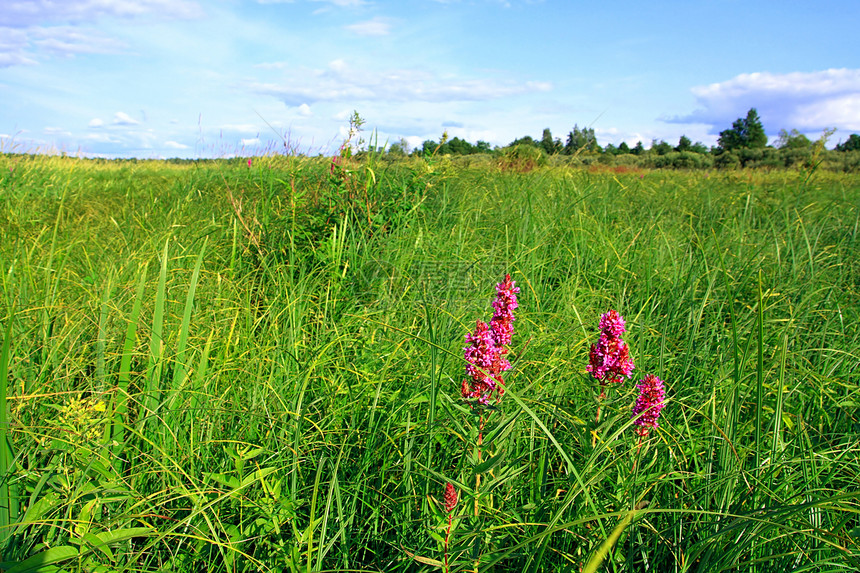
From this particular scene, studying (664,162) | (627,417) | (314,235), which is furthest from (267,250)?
(664,162)

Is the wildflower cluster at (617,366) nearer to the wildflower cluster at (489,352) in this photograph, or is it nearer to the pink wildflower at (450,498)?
the wildflower cluster at (489,352)

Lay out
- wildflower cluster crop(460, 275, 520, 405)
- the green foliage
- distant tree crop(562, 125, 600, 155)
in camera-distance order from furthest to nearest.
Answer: the green foliage
distant tree crop(562, 125, 600, 155)
wildflower cluster crop(460, 275, 520, 405)

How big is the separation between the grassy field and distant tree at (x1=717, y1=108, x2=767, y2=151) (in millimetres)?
44019

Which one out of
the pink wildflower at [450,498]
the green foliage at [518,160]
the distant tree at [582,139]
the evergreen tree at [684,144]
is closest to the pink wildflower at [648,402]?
the pink wildflower at [450,498]

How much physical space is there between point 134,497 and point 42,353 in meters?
0.91

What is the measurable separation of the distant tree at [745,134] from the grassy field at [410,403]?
44019mm

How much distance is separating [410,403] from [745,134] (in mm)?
54949

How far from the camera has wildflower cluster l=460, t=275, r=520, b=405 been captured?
3.55ft

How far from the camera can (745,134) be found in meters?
44.7

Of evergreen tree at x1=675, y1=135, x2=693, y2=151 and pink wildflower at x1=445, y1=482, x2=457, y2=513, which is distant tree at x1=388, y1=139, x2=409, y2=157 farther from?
evergreen tree at x1=675, y1=135, x2=693, y2=151

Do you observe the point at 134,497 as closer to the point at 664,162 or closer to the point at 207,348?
the point at 207,348

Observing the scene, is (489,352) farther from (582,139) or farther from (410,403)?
(582,139)

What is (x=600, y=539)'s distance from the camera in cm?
108

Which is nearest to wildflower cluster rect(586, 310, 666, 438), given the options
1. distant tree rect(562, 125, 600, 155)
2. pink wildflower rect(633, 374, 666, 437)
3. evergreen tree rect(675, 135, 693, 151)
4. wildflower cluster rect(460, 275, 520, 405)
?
pink wildflower rect(633, 374, 666, 437)
